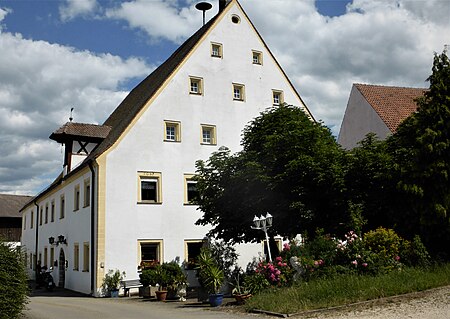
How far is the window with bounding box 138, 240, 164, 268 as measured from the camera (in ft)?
85.7

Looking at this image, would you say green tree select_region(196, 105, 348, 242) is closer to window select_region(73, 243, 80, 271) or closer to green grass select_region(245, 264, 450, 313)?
green grass select_region(245, 264, 450, 313)

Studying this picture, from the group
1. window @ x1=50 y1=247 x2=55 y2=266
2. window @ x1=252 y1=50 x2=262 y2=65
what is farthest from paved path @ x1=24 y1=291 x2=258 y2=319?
window @ x1=252 y1=50 x2=262 y2=65

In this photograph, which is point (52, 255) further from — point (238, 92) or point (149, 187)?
point (238, 92)

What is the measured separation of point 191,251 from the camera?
2775 cm

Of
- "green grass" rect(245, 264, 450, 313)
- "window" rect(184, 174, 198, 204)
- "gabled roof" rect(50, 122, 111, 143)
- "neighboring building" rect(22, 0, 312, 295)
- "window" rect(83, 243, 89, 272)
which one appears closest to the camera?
"green grass" rect(245, 264, 450, 313)

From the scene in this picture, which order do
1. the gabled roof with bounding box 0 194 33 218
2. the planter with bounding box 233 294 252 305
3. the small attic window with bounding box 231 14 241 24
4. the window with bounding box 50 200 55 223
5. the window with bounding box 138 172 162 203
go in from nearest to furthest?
the planter with bounding box 233 294 252 305 < the window with bounding box 138 172 162 203 < the small attic window with bounding box 231 14 241 24 < the window with bounding box 50 200 55 223 < the gabled roof with bounding box 0 194 33 218

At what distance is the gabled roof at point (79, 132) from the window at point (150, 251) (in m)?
7.03

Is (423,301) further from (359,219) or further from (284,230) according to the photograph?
(284,230)

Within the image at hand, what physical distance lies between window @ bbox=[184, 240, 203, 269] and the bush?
14.5 meters

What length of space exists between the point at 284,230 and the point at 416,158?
592 centimetres

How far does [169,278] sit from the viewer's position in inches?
903

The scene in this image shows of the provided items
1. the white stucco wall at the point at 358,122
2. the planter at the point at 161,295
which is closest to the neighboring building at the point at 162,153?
the planter at the point at 161,295

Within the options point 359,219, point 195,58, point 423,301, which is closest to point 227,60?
point 195,58

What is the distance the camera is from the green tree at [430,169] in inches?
691
